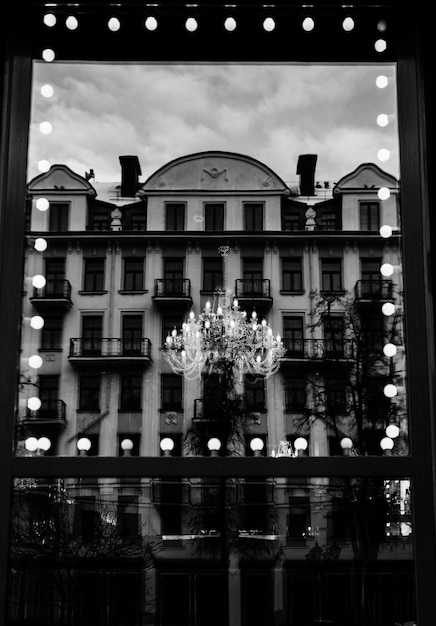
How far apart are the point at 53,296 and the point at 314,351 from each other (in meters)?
0.94

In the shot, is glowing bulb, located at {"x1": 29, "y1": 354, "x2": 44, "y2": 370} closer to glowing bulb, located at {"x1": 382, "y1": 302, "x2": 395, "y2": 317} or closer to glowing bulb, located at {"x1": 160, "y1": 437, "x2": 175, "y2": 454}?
glowing bulb, located at {"x1": 160, "y1": 437, "x2": 175, "y2": 454}

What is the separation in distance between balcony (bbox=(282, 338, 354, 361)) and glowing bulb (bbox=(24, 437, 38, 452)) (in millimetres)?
924

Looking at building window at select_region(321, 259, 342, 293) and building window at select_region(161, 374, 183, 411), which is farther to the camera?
building window at select_region(321, 259, 342, 293)

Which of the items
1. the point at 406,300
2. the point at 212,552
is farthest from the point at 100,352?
the point at 406,300

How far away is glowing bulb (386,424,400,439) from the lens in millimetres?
2724

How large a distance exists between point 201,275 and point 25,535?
1067 millimetres

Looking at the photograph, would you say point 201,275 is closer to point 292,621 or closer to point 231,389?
point 231,389

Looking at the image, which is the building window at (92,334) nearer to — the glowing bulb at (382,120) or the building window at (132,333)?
the building window at (132,333)

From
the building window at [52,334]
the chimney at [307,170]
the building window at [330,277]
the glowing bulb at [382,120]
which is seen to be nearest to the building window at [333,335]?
the building window at [330,277]

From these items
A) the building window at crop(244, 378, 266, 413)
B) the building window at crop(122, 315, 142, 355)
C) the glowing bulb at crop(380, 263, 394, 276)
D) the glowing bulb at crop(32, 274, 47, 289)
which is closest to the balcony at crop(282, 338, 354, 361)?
the building window at crop(244, 378, 266, 413)

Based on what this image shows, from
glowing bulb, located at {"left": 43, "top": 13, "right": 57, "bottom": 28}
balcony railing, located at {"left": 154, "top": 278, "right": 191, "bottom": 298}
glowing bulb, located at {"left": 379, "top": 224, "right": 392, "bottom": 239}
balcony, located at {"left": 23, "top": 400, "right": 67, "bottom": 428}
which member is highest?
glowing bulb, located at {"left": 43, "top": 13, "right": 57, "bottom": 28}

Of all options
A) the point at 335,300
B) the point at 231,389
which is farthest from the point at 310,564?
the point at 335,300

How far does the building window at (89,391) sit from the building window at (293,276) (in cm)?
76

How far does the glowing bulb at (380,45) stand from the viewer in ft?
9.71
